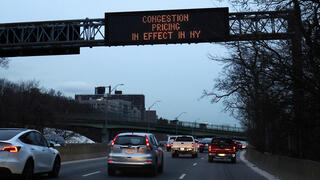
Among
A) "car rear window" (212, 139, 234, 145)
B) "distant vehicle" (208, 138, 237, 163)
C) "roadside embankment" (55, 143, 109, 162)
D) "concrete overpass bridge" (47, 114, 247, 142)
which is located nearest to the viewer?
"roadside embankment" (55, 143, 109, 162)

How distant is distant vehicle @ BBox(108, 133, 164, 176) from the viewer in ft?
48.6

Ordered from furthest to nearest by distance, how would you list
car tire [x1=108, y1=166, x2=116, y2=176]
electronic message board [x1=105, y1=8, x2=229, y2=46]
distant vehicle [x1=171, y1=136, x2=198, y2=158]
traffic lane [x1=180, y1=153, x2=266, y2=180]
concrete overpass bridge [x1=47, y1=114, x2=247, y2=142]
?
concrete overpass bridge [x1=47, y1=114, x2=247, y2=142] → distant vehicle [x1=171, y1=136, x2=198, y2=158] → electronic message board [x1=105, y1=8, x2=229, y2=46] → traffic lane [x1=180, y1=153, x2=266, y2=180] → car tire [x1=108, y1=166, x2=116, y2=176]

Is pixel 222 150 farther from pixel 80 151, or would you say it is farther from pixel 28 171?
pixel 28 171

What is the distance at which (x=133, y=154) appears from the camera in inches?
585

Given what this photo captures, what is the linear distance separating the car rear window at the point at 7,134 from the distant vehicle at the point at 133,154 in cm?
Result: 421

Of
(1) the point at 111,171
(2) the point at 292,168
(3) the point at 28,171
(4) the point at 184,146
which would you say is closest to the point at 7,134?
(3) the point at 28,171

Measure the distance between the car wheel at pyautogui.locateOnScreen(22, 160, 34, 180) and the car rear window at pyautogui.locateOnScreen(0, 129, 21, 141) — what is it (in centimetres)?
92

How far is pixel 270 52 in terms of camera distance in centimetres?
1538

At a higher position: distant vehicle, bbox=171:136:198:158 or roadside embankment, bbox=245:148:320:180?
roadside embankment, bbox=245:148:320:180

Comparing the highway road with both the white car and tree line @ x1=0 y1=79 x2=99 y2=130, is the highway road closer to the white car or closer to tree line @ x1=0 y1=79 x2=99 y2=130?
the white car

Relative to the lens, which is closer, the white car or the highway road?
the white car

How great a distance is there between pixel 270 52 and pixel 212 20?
403 inches

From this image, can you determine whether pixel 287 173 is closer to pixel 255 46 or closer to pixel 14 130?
pixel 255 46

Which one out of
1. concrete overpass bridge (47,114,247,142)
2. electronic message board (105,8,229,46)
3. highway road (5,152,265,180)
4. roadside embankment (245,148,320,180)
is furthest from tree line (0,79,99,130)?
roadside embankment (245,148,320,180)
